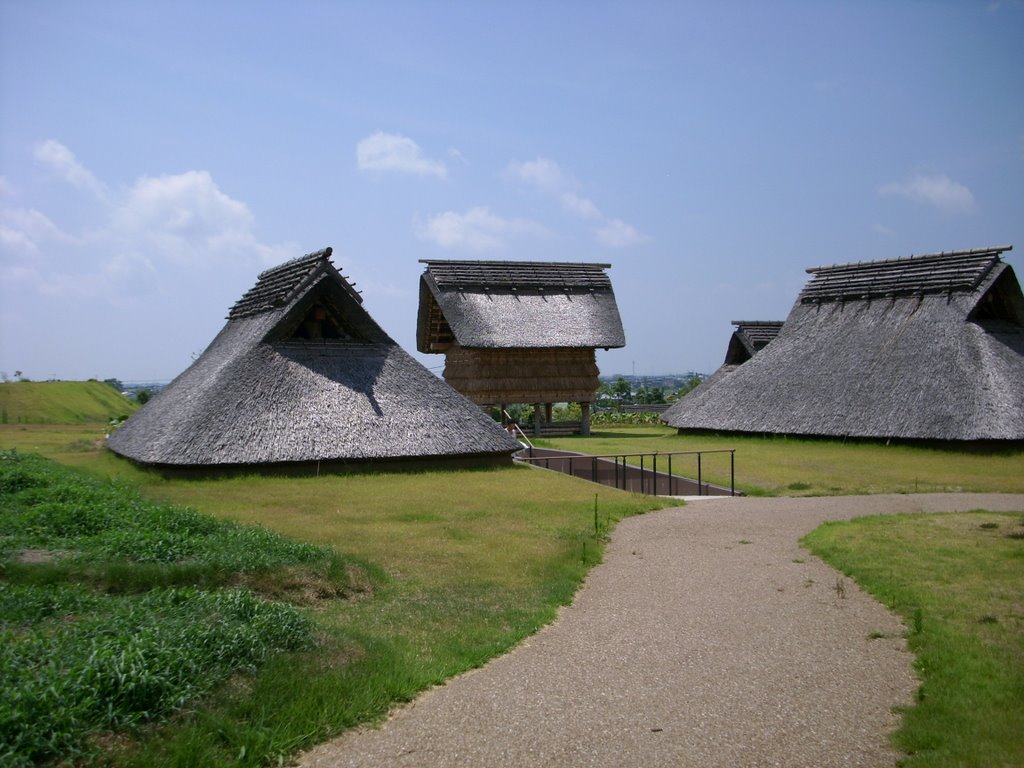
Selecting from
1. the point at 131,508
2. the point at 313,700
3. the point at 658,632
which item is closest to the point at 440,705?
the point at 313,700

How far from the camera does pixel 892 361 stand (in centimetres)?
3056

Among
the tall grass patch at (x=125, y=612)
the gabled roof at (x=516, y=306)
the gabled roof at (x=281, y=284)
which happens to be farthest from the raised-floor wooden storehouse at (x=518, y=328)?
the tall grass patch at (x=125, y=612)

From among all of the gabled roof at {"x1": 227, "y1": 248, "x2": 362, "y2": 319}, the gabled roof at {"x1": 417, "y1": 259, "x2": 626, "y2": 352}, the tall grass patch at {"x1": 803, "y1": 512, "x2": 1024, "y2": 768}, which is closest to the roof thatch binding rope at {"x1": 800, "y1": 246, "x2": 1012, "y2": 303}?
the gabled roof at {"x1": 417, "y1": 259, "x2": 626, "y2": 352}

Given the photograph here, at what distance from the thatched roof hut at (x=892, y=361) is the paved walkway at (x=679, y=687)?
1813cm

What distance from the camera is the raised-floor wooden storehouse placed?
40.0 m

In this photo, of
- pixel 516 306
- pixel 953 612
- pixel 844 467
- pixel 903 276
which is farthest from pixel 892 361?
pixel 953 612

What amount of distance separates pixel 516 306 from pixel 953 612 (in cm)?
3274

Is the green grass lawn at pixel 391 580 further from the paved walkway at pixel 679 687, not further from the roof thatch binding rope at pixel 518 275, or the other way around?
the roof thatch binding rope at pixel 518 275

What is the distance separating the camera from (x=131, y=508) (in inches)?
508

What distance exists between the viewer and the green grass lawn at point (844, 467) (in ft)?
71.8

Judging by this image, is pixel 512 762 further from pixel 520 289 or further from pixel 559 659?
pixel 520 289

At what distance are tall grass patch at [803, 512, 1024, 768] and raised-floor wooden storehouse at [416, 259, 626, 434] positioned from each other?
980 inches

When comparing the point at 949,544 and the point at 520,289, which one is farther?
the point at 520,289

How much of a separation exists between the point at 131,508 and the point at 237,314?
52.3ft
